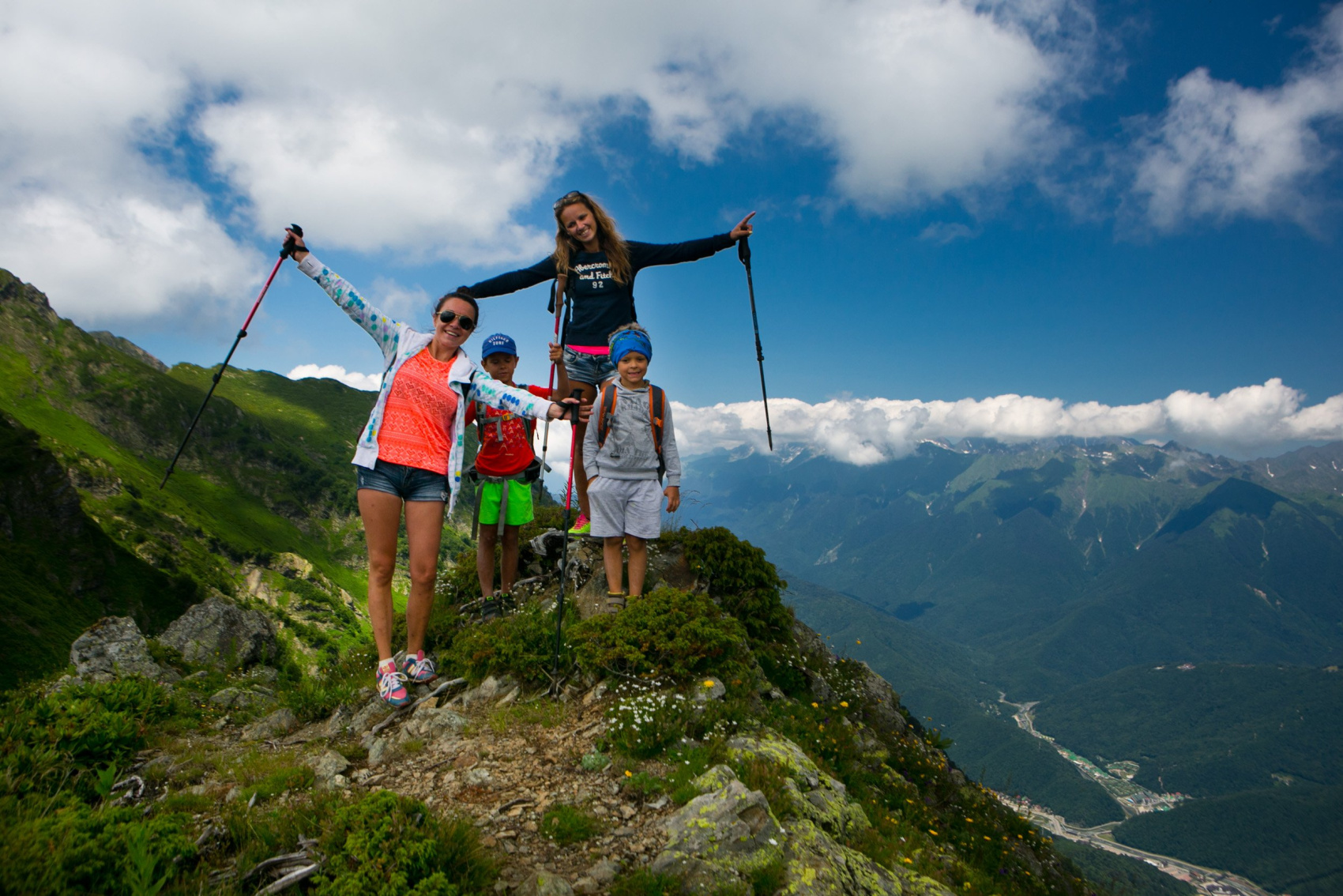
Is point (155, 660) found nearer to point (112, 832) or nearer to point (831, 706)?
point (112, 832)

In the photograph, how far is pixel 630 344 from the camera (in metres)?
7.05

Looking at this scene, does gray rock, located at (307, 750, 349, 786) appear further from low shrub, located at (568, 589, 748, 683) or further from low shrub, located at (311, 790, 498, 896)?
low shrub, located at (568, 589, 748, 683)

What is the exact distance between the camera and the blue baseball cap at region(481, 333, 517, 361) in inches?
312

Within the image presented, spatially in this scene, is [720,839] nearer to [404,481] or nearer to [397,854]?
[397,854]

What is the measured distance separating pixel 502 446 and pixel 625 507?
200 cm

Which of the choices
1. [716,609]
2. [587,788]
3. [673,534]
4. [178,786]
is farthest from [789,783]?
[673,534]

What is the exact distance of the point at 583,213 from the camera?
24.3 feet

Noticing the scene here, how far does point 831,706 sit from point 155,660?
33.5 feet

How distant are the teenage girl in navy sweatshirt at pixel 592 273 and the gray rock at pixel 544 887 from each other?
16.0 ft

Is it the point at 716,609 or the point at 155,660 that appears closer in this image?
the point at 716,609

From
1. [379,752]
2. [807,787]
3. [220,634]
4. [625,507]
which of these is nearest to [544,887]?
[807,787]

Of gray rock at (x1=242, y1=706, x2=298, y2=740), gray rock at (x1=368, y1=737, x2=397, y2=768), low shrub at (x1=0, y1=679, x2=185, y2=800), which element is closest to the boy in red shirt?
gray rock at (x1=242, y1=706, x2=298, y2=740)

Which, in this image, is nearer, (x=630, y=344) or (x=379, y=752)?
(x=379, y=752)

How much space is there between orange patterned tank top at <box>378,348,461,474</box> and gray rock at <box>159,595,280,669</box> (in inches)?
349
